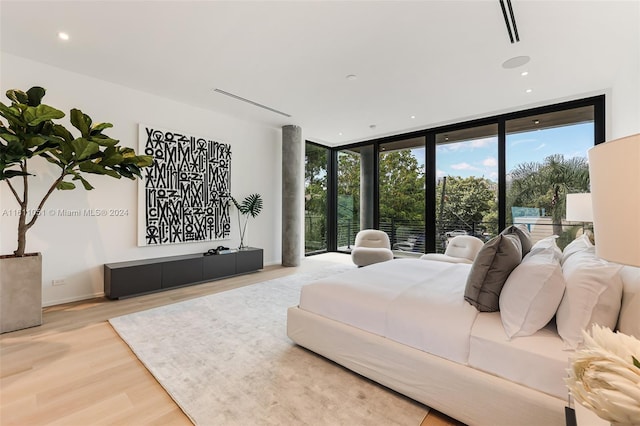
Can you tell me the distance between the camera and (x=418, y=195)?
596 cm

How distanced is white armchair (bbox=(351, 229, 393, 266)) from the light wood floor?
368 cm

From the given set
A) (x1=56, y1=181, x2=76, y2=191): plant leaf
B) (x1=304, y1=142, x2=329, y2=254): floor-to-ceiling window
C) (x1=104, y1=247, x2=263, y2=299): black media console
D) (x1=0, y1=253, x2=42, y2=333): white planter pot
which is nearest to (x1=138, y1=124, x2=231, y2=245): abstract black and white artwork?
(x1=104, y1=247, x2=263, y2=299): black media console

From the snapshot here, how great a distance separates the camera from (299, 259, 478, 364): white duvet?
1.70 metres

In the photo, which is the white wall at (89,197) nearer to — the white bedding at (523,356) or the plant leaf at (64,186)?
the plant leaf at (64,186)

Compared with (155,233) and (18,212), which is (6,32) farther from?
(155,233)

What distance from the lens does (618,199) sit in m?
0.77

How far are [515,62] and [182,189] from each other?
16.0ft

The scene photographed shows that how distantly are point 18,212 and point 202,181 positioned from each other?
223 centimetres

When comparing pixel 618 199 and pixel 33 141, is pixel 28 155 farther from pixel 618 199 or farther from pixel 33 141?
pixel 618 199

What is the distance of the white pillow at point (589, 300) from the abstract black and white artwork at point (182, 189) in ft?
15.6

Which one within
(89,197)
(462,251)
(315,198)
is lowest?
(462,251)

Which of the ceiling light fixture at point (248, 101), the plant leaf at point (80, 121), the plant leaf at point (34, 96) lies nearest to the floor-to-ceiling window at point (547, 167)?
the ceiling light fixture at point (248, 101)

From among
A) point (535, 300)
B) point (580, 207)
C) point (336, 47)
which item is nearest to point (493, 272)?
point (535, 300)

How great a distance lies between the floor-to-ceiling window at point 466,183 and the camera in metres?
5.08
